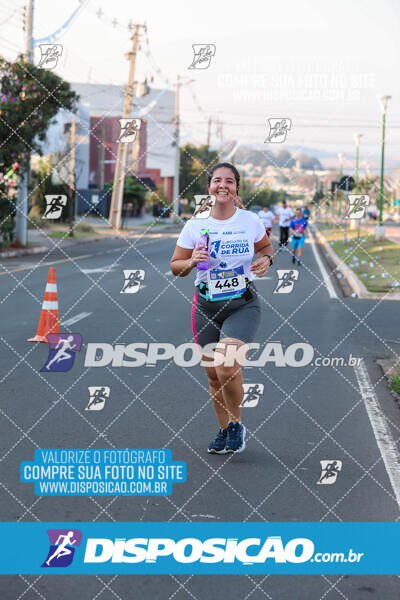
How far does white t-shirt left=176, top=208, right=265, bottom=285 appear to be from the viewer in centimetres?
575

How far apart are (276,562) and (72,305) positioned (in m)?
10.7

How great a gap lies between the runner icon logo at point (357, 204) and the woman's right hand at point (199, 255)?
413cm

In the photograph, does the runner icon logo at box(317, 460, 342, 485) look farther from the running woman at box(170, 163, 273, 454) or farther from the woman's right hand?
the woman's right hand

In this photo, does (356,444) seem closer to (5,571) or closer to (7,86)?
(5,571)

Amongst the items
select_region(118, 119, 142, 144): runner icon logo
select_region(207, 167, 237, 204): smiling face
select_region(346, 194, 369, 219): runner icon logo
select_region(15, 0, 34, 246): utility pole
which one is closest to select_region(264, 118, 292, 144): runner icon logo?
select_region(346, 194, 369, 219): runner icon logo

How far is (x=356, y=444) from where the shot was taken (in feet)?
21.1

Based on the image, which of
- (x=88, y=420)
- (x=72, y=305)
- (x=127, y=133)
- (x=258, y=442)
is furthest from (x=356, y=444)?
(x=72, y=305)

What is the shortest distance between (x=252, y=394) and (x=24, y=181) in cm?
2208

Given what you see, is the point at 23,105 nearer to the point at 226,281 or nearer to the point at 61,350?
the point at 61,350

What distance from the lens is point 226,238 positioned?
18.9 feet

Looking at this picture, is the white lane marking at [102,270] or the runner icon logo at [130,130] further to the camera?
the white lane marking at [102,270]

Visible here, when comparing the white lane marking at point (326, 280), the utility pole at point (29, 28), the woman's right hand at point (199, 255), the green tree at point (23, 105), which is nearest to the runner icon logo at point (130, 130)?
the woman's right hand at point (199, 255)

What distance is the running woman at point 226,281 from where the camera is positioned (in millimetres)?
5750

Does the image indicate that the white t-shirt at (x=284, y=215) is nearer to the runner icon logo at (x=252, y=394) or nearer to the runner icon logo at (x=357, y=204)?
the runner icon logo at (x=357, y=204)
